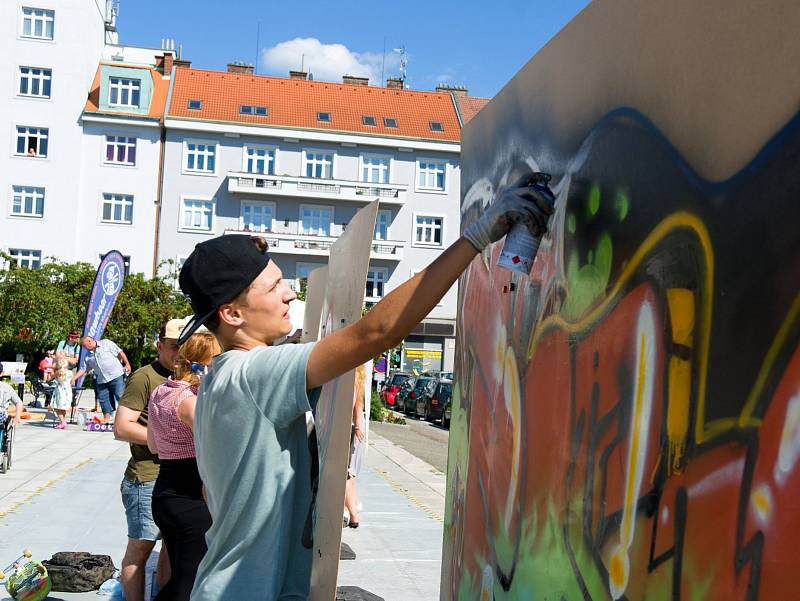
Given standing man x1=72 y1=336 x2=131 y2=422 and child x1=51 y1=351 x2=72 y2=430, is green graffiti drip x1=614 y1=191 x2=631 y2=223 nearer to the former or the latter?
standing man x1=72 y1=336 x2=131 y2=422

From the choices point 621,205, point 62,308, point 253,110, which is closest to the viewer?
point 621,205

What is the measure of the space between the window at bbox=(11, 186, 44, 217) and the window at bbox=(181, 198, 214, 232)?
593cm

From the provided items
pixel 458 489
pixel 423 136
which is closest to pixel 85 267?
pixel 423 136

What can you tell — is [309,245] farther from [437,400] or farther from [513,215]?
[513,215]

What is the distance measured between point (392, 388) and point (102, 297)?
1816cm

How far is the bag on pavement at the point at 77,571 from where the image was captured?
612 cm

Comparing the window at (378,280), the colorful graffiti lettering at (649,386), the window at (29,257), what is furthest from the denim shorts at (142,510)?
the window at (378,280)

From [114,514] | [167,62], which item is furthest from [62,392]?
[167,62]

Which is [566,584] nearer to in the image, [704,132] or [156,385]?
[704,132]

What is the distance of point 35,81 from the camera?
40.6m

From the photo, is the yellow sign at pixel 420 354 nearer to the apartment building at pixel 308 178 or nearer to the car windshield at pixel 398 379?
the apartment building at pixel 308 178

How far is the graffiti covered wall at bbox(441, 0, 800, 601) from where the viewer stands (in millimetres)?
1298

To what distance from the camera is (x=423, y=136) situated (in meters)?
44.7

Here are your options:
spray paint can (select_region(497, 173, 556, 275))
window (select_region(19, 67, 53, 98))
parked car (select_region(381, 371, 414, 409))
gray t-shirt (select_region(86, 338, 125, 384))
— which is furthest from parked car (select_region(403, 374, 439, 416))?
spray paint can (select_region(497, 173, 556, 275))
